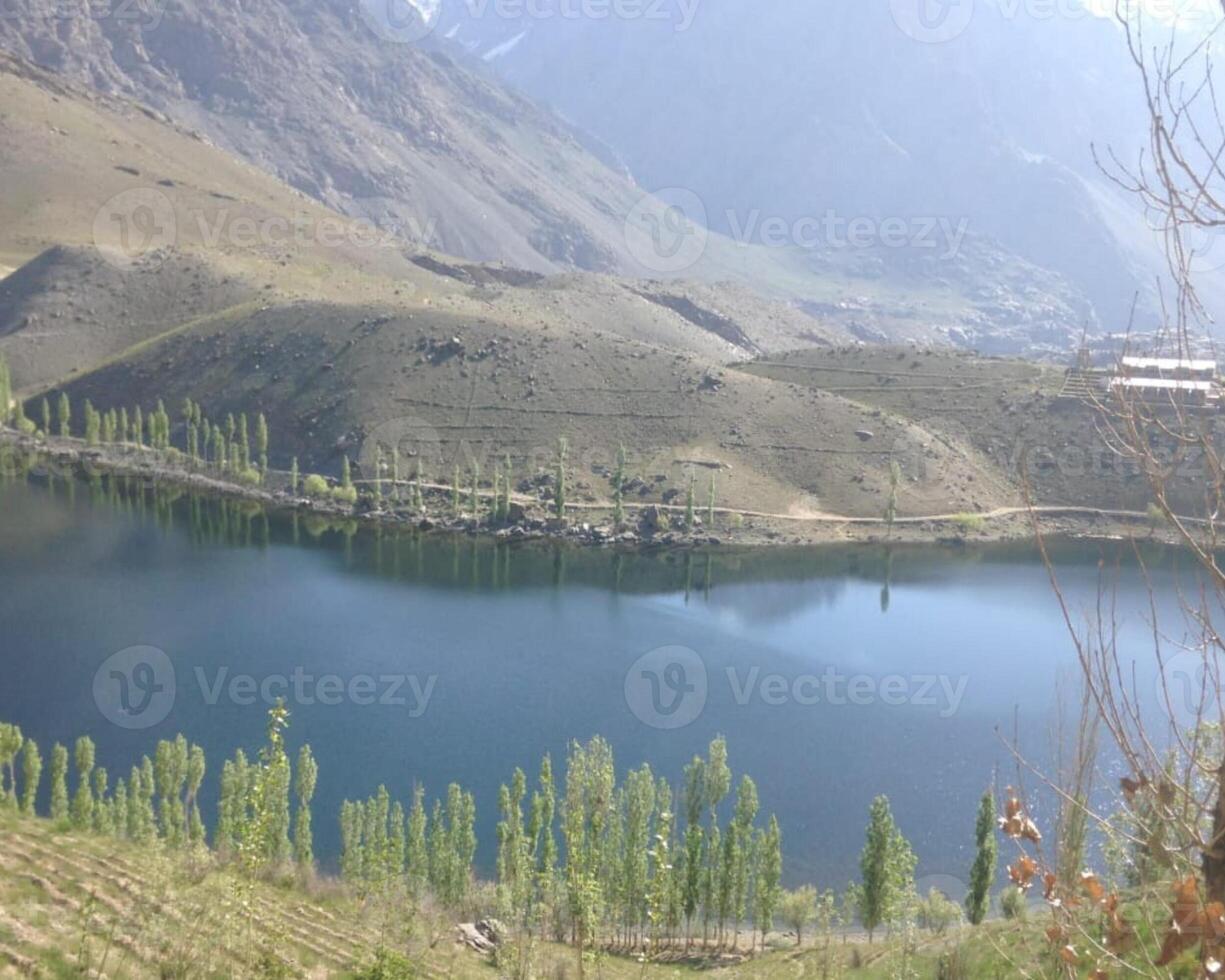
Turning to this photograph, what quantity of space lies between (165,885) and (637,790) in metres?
20.0

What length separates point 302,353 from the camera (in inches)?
4063

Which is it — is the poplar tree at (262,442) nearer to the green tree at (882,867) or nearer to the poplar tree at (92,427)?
the poplar tree at (92,427)

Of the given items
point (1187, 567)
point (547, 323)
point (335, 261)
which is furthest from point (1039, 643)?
point (335, 261)

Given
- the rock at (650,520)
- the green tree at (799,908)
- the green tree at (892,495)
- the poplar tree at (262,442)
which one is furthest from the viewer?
the poplar tree at (262,442)
